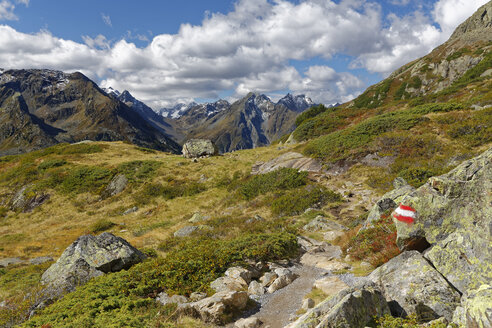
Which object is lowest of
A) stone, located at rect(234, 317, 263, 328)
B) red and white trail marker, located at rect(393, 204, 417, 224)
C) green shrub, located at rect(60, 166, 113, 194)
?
stone, located at rect(234, 317, 263, 328)

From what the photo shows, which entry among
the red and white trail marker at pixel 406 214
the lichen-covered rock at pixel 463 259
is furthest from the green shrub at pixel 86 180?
the lichen-covered rock at pixel 463 259

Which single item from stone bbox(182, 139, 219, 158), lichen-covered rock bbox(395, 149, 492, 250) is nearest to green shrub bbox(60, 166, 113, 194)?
stone bbox(182, 139, 219, 158)

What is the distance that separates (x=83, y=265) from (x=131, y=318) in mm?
7418

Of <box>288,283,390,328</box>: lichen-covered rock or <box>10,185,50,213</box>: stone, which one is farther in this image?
<box>10,185,50,213</box>: stone

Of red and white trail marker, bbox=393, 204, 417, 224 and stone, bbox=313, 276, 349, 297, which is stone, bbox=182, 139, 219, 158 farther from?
red and white trail marker, bbox=393, 204, 417, 224

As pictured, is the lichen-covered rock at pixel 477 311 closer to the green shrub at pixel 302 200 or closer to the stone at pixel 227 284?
the stone at pixel 227 284

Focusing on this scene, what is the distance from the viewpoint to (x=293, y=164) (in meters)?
33.6

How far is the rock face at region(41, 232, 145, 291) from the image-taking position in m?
12.8

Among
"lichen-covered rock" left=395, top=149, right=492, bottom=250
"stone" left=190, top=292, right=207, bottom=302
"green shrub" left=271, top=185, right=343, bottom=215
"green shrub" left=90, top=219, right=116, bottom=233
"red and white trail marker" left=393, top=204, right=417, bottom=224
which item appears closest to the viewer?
"lichen-covered rock" left=395, top=149, right=492, bottom=250

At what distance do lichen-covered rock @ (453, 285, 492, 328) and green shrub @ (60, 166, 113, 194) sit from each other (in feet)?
144

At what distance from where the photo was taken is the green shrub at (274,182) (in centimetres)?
2802

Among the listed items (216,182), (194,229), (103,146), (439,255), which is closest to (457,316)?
(439,255)

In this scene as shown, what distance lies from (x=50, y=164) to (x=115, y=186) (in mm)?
15622

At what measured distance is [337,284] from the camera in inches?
377
